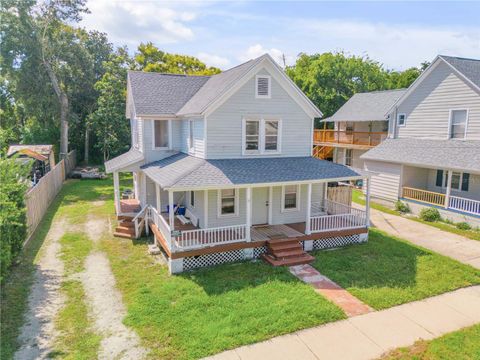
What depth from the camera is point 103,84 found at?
35.2 meters

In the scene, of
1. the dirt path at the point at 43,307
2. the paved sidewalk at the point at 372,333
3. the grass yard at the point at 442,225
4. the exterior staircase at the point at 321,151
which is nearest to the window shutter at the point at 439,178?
the grass yard at the point at 442,225

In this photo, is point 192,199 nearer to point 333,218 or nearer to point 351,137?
point 333,218

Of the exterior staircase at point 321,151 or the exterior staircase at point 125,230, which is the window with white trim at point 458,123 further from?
the exterior staircase at point 125,230

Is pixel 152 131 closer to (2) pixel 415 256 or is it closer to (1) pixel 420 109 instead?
(2) pixel 415 256

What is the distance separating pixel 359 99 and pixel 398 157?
14691 mm

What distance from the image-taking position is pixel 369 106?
31906 millimetres

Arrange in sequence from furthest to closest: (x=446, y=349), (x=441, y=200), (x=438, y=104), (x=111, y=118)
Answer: (x=111, y=118), (x=438, y=104), (x=441, y=200), (x=446, y=349)

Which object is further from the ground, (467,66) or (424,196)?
(467,66)

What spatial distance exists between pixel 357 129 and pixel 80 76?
30744mm

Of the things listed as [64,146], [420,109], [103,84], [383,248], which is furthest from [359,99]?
[64,146]

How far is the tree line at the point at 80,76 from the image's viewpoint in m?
30.3

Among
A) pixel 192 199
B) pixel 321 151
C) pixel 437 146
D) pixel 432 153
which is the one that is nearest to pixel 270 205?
pixel 192 199

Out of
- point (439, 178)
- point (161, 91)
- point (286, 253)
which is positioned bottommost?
point (286, 253)

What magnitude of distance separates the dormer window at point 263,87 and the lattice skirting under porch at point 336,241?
6.94 meters
